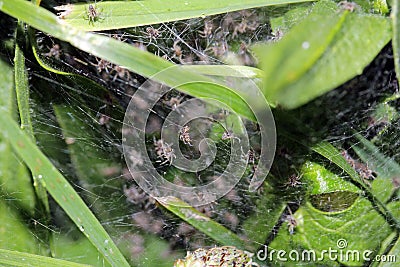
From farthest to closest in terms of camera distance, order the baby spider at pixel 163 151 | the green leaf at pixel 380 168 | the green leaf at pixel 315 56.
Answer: the baby spider at pixel 163 151 < the green leaf at pixel 380 168 < the green leaf at pixel 315 56

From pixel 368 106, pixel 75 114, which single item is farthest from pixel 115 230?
pixel 368 106

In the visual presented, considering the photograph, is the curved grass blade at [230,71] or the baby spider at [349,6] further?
the curved grass blade at [230,71]

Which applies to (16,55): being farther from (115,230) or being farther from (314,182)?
(314,182)

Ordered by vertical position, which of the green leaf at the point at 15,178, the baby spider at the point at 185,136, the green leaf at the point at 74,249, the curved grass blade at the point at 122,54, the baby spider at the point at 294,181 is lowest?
the green leaf at the point at 74,249

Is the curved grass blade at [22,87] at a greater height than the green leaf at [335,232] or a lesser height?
greater

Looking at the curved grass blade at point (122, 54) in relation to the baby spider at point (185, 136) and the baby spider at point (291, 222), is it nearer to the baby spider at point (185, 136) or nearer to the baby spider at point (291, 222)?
the baby spider at point (185, 136)

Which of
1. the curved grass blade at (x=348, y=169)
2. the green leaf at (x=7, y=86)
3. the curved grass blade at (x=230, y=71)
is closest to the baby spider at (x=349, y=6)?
the curved grass blade at (x=230, y=71)

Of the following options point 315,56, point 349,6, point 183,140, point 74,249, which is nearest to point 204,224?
point 183,140

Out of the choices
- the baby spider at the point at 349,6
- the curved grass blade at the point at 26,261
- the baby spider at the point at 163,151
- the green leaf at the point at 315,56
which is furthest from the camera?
the baby spider at the point at 163,151
